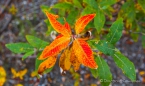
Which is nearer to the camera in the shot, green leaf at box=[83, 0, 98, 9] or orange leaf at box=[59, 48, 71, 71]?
orange leaf at box=[59, 48, 71, 71]

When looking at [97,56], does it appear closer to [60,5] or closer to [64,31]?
[64,31]

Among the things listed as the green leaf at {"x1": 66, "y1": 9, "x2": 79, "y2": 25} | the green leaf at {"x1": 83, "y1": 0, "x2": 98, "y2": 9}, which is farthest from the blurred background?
the green leaf at {"x1": 83, "y1": 0, "x2": 98, "y2": 9}

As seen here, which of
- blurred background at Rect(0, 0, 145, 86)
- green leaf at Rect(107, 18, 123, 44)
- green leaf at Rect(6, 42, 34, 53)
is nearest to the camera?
green leaf at Rect(107, 18, 123, 44)

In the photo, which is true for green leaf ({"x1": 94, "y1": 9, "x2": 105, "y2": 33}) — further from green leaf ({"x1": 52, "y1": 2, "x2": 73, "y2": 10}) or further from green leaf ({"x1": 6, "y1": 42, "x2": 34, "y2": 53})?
green leaf ({"x1": 6, "y1": 42, "x2": 34, "y2": 53})

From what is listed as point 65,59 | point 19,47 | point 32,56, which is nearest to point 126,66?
point 65,59

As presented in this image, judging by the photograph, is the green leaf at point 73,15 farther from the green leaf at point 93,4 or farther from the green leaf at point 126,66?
the green leaf at point 126,66

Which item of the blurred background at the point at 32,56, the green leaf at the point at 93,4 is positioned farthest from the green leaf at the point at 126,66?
the blurred background at the point at 32,56

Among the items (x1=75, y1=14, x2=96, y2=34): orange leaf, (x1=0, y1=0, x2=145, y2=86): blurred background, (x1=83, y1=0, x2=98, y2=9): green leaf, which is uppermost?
(x1=83, y1=0, x2=98, y2=9): green leaf
